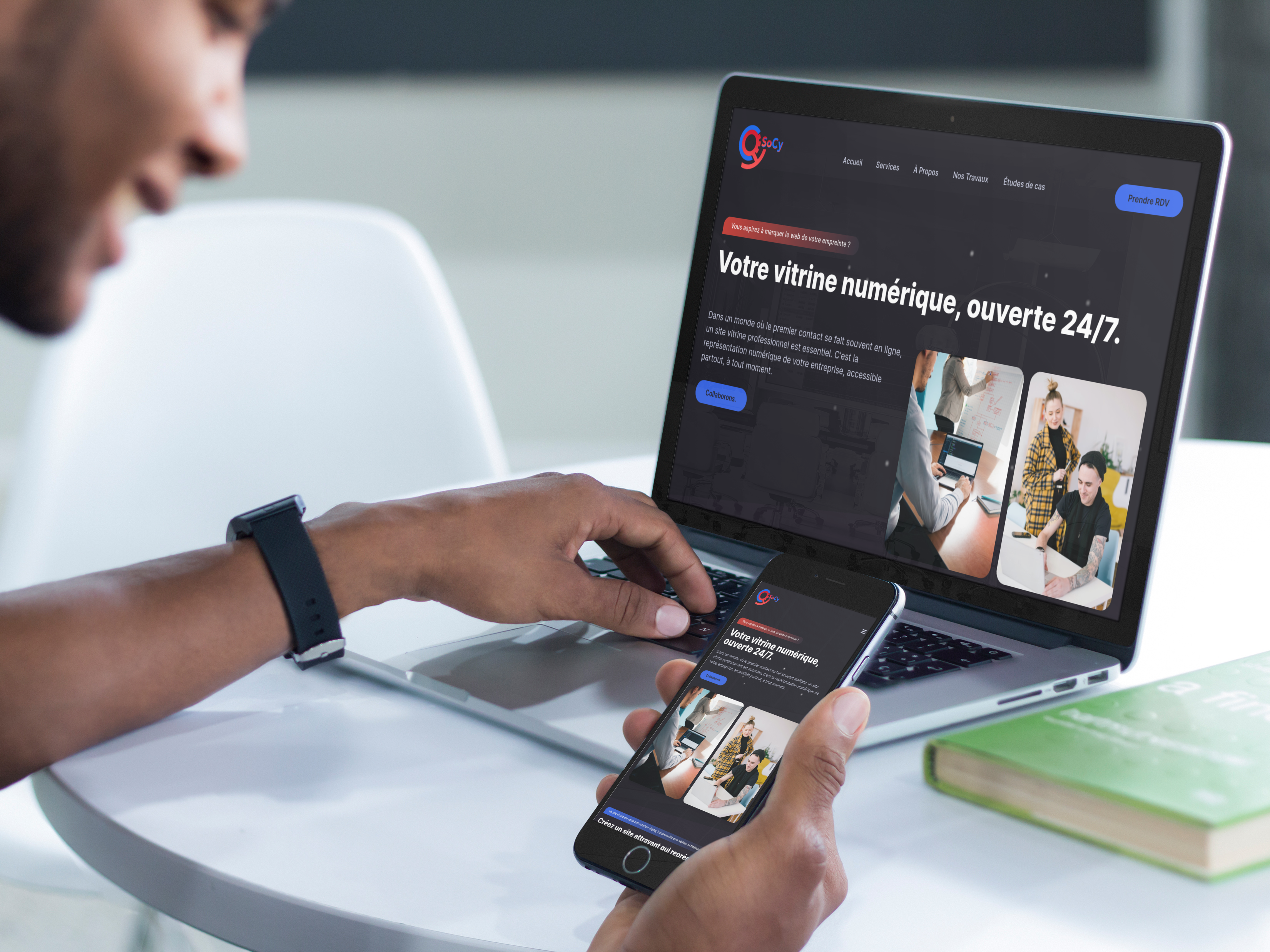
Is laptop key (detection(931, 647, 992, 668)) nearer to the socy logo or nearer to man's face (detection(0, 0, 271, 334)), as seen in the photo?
the socy logo

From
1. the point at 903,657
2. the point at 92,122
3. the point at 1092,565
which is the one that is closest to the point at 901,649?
the point at 903,657

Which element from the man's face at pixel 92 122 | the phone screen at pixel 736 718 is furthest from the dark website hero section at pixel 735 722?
the man's face at pixel 92 122

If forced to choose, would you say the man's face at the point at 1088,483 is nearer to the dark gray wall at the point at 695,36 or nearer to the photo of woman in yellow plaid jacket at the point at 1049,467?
the photo of woman in yellow plaid jacket at the point at 1049,467

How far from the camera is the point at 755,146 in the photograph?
0.95 m

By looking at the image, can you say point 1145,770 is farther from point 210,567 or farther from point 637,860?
point 210,567

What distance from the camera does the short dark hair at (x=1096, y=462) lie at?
0.76 meters

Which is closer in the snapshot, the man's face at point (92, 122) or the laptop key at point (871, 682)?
the man's face at point (92, 122)

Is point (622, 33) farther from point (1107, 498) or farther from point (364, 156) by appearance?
point (1107, 498)

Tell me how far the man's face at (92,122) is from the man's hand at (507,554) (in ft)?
1.29

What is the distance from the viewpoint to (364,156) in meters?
2.83

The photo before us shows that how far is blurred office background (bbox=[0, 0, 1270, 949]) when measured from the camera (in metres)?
2.51

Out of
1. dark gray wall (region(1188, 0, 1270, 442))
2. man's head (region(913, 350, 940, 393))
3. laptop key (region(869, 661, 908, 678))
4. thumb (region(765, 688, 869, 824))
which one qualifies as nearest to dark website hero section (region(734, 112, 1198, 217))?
man's head (region(913, 350, 940, 393))

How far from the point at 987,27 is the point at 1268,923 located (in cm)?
236

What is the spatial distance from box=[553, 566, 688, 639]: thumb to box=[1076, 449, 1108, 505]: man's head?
0.27 meters
